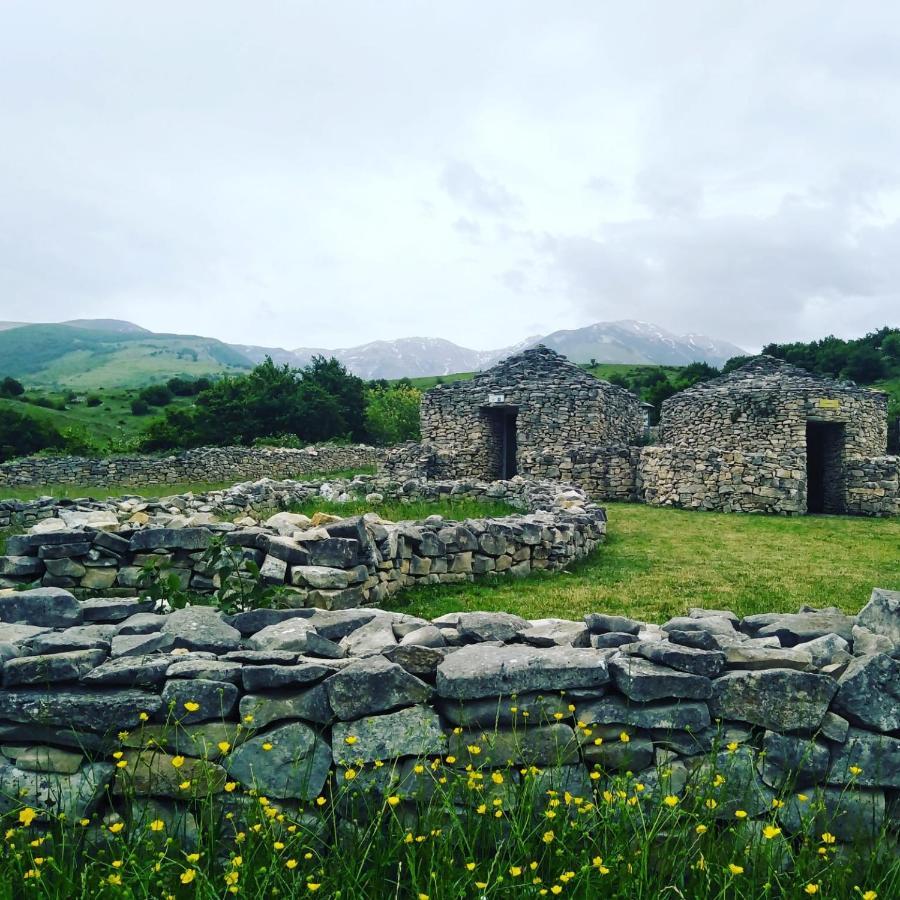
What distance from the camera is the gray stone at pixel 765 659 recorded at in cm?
334

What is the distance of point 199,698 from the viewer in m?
3.18

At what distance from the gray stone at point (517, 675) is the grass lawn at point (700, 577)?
377 centimetres

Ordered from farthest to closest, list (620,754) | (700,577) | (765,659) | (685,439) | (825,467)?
1. (685,439)
2. (825,467)
3. (700,577)
4. (765,659)
5. (620,754)

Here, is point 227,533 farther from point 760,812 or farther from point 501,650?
point 760,812

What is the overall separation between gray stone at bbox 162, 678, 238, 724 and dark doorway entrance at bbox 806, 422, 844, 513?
66.2 ft

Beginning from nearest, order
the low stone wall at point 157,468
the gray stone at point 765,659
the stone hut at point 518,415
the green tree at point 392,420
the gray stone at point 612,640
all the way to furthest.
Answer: the gray stone at point 765,659 < the gray stone at point 612,640 < the stone hut at point 518,415 < the low stone wall at point 157,468 < the green tree at point 392,420

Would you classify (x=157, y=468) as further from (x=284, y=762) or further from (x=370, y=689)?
(x=370, y=689)

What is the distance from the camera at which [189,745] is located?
3166 mm

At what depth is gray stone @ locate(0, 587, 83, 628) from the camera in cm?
455

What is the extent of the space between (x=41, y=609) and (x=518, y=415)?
20460 mm

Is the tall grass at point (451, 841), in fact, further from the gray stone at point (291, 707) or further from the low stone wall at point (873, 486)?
the low stone wall at point (873, 486)

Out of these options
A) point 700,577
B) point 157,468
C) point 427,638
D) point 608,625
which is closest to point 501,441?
point 157,468

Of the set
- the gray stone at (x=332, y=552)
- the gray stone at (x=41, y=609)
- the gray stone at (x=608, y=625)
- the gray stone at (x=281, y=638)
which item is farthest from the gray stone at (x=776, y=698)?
the gray stone at (x=332, y=552)

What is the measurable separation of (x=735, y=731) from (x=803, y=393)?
785 inches
